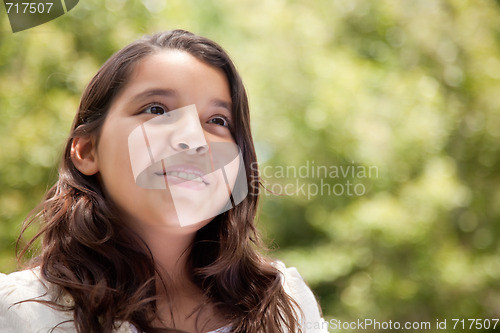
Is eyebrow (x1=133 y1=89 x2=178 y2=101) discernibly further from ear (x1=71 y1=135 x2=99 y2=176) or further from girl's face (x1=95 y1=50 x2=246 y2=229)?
ear (x1=71 y1=135 x2=99 y2=176)

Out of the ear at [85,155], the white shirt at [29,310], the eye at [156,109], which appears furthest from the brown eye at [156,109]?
the white shirt at [29,310]

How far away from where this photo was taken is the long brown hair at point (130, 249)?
28.3 inches

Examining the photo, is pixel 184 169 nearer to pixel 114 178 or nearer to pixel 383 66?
pixel 114 178

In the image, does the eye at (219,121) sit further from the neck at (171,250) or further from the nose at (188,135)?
the neck at (171,250)

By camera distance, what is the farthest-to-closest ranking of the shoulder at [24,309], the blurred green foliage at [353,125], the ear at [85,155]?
1. the blurred green foliage at [353,125]
2. the ear at [85,155]
3. the shoulder at [24,309]

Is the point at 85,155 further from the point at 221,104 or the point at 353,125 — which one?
the point at 353,125

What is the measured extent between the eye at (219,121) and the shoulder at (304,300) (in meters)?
0.27

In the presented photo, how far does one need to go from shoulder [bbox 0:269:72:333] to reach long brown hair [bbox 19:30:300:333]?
18mm

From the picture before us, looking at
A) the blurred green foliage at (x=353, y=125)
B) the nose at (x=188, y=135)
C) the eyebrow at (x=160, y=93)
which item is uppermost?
the eyebrow at (x=160, y=93)

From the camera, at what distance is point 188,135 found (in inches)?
29.7

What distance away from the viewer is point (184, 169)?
2.46ft

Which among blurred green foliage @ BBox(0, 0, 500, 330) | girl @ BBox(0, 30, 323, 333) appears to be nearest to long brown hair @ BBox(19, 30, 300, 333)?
girl @ BBox(0, 30, 323, 333)

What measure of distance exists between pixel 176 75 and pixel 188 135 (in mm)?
88

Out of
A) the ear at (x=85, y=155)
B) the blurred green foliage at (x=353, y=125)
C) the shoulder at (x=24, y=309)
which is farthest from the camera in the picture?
the blurred green foliage at (x=353, y=125)
